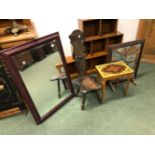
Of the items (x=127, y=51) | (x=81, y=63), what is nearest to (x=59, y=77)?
(x=81, y=63)

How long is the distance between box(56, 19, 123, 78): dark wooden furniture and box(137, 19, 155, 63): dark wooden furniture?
2.08 ft

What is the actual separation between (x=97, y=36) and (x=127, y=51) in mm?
560

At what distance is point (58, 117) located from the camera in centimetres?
213

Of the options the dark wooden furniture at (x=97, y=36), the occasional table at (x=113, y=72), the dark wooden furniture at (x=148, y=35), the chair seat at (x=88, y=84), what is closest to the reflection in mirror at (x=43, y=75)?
the dark wooden furniture at (x=97, y=36)

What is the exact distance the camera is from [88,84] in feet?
7.05

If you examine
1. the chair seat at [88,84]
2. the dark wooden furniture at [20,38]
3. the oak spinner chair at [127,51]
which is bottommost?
the chair seat at [88,84]

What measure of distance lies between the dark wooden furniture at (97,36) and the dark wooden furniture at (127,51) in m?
0.31

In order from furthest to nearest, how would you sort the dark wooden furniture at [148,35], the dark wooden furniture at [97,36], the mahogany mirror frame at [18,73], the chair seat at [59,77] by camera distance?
the dark wooden furniture at [148,35] < the dark wooden furniture at [97,36] < the chair seat at [59,77] < the mahogany mirror frame at [18,73]

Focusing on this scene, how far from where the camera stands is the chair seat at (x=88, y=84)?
2059mm

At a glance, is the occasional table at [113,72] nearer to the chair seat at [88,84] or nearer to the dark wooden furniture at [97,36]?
the chair seat at [88,84]

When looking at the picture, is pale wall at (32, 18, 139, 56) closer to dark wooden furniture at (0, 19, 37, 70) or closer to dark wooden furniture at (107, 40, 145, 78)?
dark wooden furniture at (0, 19, 37, 70)

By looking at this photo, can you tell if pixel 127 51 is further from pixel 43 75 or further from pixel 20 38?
pixel 20 38

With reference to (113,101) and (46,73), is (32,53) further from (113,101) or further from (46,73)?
(113,101)
